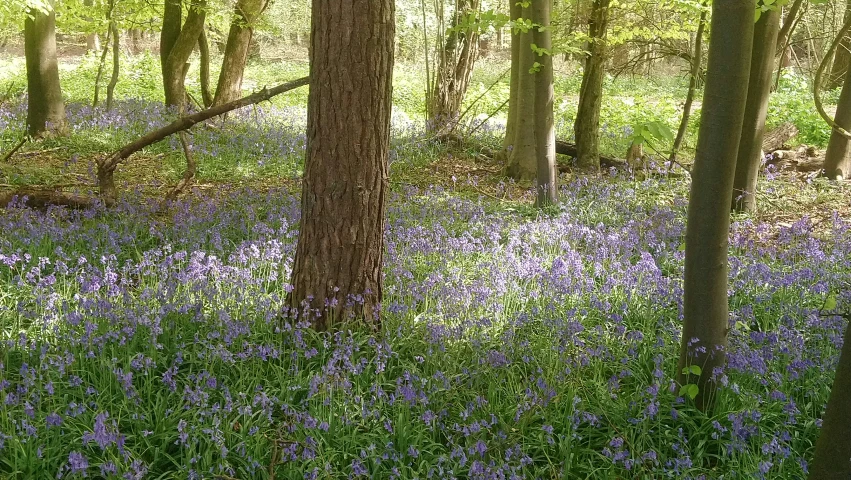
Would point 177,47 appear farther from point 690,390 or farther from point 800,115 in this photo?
point 800,115

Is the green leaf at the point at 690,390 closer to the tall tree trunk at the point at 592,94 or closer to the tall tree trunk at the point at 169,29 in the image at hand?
the tall tree trunk at the point at 592,94

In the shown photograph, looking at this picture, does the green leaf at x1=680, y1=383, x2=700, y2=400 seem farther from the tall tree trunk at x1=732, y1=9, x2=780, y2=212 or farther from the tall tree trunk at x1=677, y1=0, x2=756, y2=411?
the tall tree trunk at x1=732, y1=9, x2=780, y2=212

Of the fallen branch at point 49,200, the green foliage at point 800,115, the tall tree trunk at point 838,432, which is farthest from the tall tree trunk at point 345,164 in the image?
the green foliage at point 800,115

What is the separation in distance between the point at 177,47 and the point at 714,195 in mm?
10688

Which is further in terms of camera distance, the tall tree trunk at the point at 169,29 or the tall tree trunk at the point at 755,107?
the tall tree trunk at the point at 169,29

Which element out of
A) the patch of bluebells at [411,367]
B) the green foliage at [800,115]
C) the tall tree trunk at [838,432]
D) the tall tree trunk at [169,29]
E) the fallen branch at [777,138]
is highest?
the tall tree trunk at [169,29]

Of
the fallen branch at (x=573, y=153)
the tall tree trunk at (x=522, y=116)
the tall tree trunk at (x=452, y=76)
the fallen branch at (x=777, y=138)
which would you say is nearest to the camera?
the tall tree trunk at (x=522, y=116)

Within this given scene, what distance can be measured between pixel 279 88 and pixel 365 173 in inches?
79.9

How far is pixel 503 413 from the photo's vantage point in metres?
3.47

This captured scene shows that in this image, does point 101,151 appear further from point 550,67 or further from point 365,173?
point 365,173

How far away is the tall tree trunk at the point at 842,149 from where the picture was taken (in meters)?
9.48

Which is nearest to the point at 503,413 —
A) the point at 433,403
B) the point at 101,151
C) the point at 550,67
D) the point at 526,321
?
the point at 433,403

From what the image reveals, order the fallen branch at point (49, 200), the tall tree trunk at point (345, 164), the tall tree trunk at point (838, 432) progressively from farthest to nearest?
the fallen branch at point (49, 200) → the tall tree trunk at point (345, 164) → the tall tree trunk at point (838, 432)

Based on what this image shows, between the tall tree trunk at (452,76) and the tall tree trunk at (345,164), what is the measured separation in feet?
26.0
